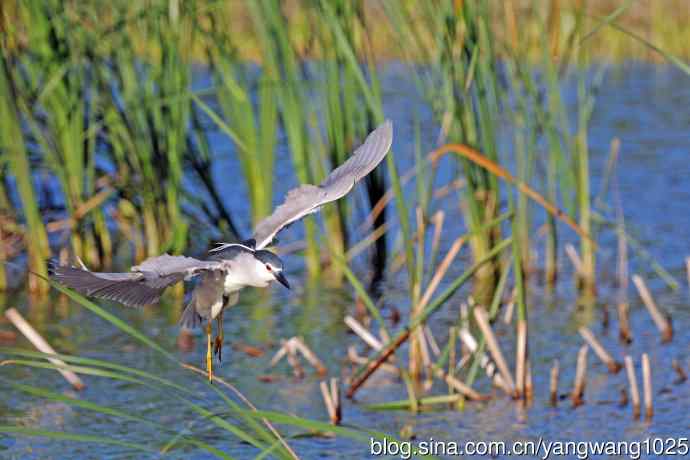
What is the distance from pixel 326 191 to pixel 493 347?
1.80 meters

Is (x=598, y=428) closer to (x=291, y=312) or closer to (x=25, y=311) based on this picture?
(x=291, y=312)

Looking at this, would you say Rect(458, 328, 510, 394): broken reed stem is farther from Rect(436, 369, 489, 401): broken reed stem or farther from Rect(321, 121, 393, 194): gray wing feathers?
Rect(321, 121, 393, 194): gray wing feathers

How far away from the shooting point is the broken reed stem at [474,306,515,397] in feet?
16.4

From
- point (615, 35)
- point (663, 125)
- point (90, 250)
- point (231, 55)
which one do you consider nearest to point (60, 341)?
point (90, 250)

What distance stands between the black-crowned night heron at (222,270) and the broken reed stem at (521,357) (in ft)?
5.06

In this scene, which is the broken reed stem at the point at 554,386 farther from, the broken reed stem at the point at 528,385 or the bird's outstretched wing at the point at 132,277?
the bird's outstretched wing at the point at 132,277

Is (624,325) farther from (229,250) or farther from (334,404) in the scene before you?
(229,250)

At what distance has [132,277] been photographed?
9.88 ft

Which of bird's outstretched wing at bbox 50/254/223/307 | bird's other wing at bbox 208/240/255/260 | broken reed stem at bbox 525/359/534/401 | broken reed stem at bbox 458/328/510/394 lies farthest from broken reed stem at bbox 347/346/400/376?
bird's outstretched wing at bbox 50/254/223/307

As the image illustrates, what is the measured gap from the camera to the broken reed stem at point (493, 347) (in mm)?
5004

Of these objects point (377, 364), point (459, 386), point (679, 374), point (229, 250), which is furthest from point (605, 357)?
point (229, 250)

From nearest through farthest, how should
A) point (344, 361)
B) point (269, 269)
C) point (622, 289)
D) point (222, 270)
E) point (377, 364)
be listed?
point (269, 269), point (222, 270), point (377, 364), point (344, 361), point (622, 289)

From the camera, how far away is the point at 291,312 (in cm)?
678

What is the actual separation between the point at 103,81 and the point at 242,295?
4.46 feet
